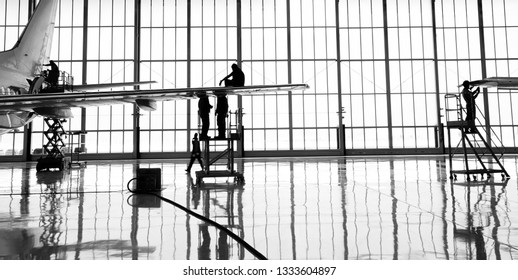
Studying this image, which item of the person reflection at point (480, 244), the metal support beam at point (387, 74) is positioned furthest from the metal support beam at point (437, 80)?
the person reflection at point (480, 244)

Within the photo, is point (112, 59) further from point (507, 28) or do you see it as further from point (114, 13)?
point (507, 28)

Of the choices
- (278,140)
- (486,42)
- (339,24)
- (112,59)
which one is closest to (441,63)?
(486,42)

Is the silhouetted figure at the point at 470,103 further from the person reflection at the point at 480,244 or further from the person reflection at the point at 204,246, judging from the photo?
the person reflection at the point at 204,246

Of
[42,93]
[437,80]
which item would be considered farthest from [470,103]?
[437,80]

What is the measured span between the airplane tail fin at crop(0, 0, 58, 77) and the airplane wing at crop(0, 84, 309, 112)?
450 cm

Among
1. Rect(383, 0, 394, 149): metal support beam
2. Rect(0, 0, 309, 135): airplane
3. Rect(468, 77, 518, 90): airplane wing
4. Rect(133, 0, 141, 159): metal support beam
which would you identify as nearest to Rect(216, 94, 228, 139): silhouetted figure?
Rect(0, 0, 309, 135): airplane

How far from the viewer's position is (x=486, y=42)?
3291 cm

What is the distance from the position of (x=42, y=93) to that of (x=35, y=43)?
7.14 feet

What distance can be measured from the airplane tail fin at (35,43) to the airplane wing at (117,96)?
4504 mm

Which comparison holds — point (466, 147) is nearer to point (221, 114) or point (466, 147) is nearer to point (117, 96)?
point (221, 114)

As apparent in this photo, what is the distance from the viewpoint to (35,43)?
1309 centimetres

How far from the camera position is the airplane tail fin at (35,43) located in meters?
12.1

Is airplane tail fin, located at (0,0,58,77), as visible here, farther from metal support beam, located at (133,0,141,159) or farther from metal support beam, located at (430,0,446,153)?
metal support beam, located at (430,0,446,153)
